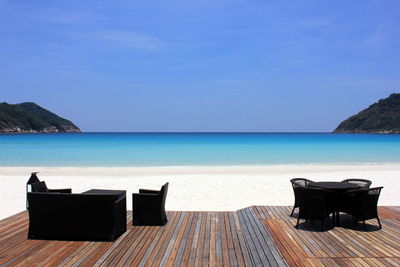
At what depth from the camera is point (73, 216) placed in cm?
537

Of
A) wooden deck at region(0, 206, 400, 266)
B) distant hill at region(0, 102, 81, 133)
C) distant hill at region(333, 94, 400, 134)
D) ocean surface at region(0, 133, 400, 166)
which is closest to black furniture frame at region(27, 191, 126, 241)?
wooden deck at region(0, 206, 400, 266)

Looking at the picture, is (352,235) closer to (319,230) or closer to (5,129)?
(319,230)

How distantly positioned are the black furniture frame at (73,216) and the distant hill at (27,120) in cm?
11439

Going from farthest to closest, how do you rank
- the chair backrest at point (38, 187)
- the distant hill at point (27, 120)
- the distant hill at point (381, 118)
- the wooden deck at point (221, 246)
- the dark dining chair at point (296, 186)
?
the distant hill at point (27, 120), the distant hill at point (381, 118), the dark dining chair at point (296, 186), the chair backrest at point (38, 187), the wooden deck at point (221, 246)

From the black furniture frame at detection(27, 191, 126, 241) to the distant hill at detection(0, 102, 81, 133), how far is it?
114m

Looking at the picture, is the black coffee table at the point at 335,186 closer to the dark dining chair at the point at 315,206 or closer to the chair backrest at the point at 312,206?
the dark dining chair at the point at 315,206

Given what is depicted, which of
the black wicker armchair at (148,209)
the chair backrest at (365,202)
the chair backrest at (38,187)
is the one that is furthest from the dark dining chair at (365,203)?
the chair backrest at (38,187)

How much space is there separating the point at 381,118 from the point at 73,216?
122m

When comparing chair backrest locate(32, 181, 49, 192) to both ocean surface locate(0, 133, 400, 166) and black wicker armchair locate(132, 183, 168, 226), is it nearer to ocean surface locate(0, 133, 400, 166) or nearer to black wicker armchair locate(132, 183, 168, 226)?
black wicker armchair locate(132, 183, 168, 226)

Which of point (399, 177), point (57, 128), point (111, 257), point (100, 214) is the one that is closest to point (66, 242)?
point (100, 214)

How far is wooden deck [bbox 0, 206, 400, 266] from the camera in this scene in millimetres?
4453

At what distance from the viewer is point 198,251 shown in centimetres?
→ 485

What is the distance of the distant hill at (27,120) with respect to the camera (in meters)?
108

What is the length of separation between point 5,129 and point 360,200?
11727 cm
